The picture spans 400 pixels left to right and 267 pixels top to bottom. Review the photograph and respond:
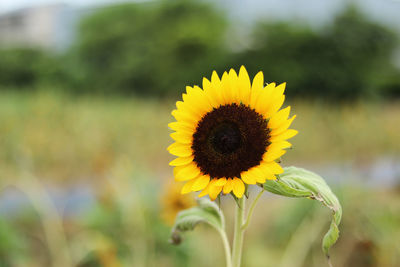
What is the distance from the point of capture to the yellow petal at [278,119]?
46 cm

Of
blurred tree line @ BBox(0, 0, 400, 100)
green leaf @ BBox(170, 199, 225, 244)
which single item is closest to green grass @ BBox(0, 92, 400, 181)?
green leaf @ BBox(170, 199, 225, 244)

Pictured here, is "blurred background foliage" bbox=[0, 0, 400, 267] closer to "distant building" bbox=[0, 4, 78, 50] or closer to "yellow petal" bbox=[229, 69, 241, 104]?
"yellow petal" bbox=[229, 69, 241, 104]

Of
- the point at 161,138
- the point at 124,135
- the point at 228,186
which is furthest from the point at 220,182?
the point at 161,138

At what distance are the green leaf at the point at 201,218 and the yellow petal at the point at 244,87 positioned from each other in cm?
15

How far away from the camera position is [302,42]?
1151 centimetres

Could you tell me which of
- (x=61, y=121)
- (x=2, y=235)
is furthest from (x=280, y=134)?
(x=61, y=121)

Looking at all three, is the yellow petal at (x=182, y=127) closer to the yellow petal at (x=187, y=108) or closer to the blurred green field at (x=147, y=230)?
the yellow petal at (x=187, y=108)

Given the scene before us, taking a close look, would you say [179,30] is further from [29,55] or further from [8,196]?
[8,196]

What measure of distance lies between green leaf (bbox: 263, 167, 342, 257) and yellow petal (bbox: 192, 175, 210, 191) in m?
0.07

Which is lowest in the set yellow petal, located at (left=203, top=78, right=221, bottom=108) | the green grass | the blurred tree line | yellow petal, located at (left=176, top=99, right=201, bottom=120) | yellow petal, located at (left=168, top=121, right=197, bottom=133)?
yellow petal, located at (left=168, top=121, right=197, bottom=133)

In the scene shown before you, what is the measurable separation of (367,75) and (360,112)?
668cm

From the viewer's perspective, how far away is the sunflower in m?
0.46

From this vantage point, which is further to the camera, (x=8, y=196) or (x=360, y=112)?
(x=360, y=112)

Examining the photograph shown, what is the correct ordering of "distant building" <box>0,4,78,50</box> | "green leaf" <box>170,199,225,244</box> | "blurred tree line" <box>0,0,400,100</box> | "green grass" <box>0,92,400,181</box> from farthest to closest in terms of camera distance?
"distant building" <box>0,4,78,50</box> < "blurred tree line" <box>0,0,400,100</box> < "green grass" <box>0,92,400,181</box> < "green leaf" <box>170,199,225,244</box>
